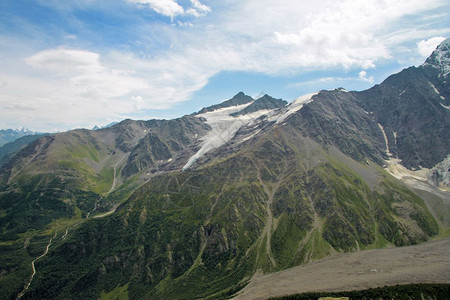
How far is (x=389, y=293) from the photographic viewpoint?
7274 inches

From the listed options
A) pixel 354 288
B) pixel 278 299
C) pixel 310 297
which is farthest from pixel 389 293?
pixel 278 299

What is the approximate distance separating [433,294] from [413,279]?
582 inches

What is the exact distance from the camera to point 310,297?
19262 centimetres

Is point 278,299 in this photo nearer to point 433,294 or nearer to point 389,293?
point 389,293

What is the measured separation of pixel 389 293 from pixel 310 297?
4983 centimetres

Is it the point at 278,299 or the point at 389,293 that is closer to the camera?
the point at 389,293

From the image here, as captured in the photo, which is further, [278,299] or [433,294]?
[278,299]

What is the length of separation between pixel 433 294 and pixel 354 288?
4652cm

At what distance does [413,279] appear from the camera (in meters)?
196

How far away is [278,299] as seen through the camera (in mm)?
199625

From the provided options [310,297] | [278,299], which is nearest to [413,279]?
[310,297]

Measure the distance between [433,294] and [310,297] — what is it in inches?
2994

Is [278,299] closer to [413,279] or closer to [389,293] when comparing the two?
[389,293]

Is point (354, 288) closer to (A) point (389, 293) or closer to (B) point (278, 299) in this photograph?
(A) point (389, 293)
